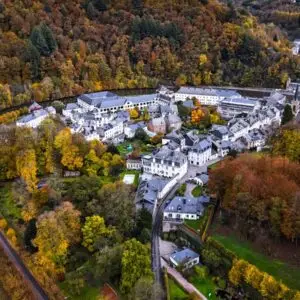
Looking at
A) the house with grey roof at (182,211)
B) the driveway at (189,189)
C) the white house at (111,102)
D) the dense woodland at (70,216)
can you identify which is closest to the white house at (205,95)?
the white house at (111,102)

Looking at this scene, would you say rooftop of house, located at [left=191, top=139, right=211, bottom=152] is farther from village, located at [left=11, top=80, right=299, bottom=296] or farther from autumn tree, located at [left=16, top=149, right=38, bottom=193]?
autumn tree, located at [left=16, top=149, right=38, bottom=193]

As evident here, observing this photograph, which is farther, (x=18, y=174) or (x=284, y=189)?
(x=18, y=174)

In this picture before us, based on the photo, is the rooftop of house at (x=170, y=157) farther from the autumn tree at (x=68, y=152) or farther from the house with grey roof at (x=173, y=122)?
the house with grey roof at (x=173, y=122)

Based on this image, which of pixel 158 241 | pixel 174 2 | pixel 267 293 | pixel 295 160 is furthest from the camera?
pixel 174 2

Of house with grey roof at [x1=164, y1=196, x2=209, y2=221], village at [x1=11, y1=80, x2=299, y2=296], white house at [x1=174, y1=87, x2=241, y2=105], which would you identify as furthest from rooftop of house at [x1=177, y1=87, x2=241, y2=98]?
house with grey roof at [x1=164, y1=196, x2=209, y2=221]

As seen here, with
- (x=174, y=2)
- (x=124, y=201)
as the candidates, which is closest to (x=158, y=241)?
(x=124, y=201)

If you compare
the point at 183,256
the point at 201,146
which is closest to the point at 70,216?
the point at 183,256

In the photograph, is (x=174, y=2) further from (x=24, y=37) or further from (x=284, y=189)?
(x=284, y=189)

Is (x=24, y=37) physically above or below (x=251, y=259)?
above

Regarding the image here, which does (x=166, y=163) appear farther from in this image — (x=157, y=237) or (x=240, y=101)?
(x=240, y=101)
